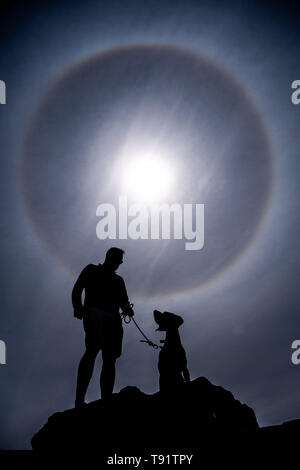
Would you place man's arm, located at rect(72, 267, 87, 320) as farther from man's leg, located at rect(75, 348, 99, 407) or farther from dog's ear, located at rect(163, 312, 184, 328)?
dog's ear, located at rect(163, 312, 184, 328)

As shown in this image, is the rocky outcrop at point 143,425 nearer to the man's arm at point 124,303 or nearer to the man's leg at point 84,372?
the man's leg at point 84,372

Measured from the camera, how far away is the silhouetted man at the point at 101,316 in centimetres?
762

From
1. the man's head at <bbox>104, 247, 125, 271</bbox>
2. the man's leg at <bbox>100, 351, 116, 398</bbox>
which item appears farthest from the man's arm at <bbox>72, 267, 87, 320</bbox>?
the man's leg at <bbox>100, 351, 116, 398</bbox>

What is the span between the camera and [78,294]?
309 inches

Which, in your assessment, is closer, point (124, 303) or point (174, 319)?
point (124, 303)

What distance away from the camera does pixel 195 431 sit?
834 centimetres

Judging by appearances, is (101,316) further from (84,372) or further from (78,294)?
(84,372)

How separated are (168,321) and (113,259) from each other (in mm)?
2455

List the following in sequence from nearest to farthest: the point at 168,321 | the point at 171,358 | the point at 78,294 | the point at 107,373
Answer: the point at 107,373 < the point at 78,294 < the point at 171,358 < the point at 168,321

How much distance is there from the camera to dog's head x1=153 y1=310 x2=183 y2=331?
959 cm

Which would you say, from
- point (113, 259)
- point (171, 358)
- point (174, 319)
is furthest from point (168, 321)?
point (113, 259)

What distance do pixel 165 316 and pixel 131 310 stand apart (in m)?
1.66

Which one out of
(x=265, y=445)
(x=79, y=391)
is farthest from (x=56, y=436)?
(x=265, y=445)

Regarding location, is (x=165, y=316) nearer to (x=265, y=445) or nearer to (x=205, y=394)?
(x=205, y=394)
